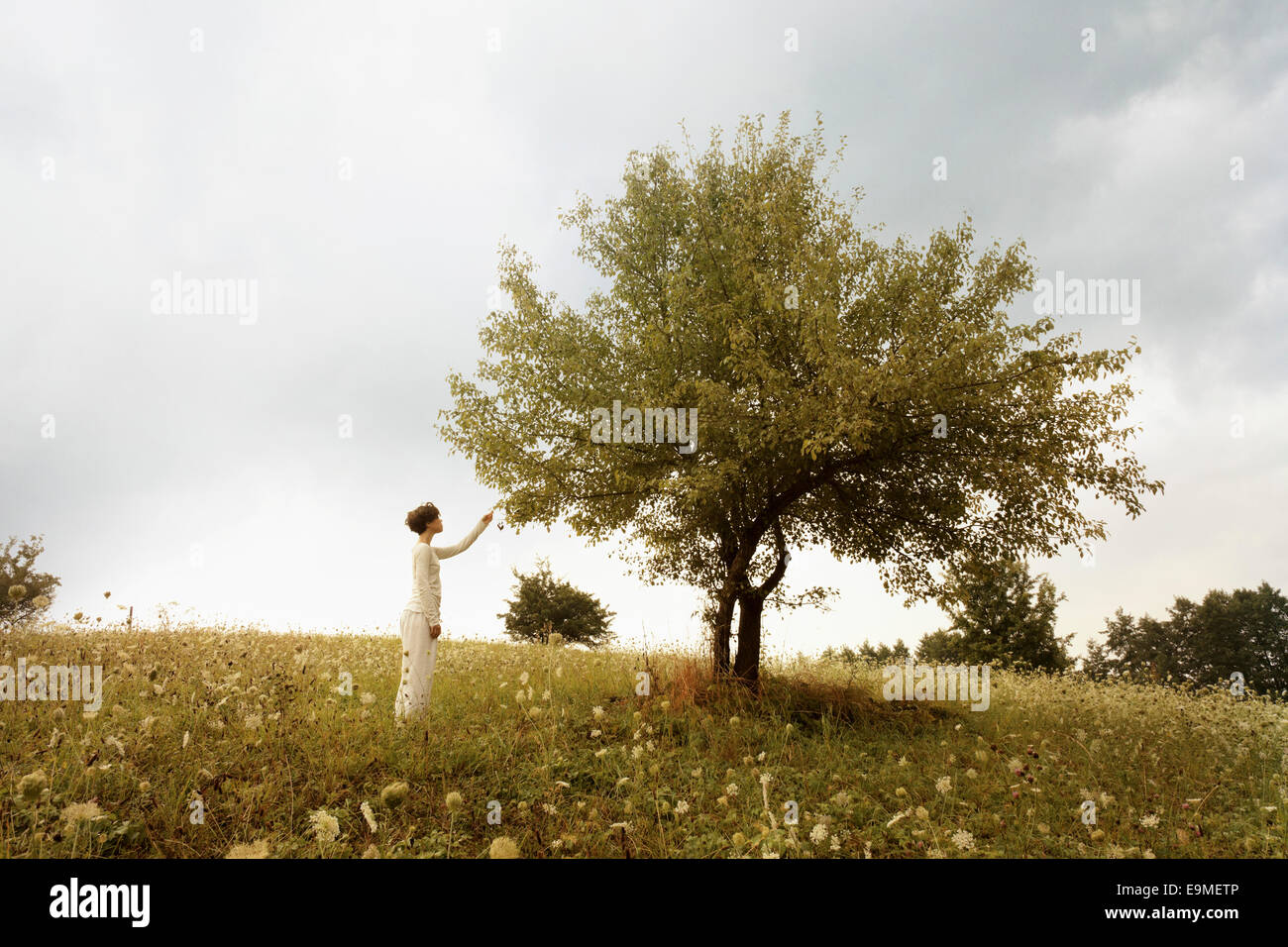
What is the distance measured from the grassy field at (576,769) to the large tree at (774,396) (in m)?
2.82

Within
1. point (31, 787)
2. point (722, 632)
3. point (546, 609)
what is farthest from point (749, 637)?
point (546, 609)

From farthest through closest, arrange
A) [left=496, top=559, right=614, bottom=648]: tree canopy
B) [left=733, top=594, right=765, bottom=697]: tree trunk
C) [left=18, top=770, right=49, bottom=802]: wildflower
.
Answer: [left=496, top=559, right=614, bottom=648]: tree canopy → [left=733, top=594, right=765, bottom=697]: tree trunk → [left=18, top=770, right=49, bottom=802]: wildflower

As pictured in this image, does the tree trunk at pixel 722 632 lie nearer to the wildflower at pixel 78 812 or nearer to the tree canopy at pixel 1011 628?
the wildflower at pixel 78 812

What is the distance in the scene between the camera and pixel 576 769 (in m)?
7.76

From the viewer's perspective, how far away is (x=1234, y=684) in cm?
1380

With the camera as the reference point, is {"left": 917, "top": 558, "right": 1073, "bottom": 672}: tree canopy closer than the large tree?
No

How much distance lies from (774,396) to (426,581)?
5.76 meters

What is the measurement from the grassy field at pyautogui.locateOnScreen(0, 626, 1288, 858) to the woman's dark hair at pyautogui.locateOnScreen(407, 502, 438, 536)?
2.17 m

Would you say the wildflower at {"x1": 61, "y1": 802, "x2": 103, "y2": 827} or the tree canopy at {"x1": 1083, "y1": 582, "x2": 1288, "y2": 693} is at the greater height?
the wildflower at {"x1": 61, "y1": 802, "x2": 103, "y2": 827}

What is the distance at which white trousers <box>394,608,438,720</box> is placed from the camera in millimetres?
8367

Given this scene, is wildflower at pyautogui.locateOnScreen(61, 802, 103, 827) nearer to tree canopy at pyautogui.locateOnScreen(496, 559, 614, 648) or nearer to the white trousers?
the white trousers

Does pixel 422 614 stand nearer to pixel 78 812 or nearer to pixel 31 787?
pixel 78 812

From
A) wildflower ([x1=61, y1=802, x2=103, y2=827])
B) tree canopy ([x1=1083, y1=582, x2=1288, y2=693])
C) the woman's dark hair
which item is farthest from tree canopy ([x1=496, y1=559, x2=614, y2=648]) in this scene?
tree canopy ([x1=1083, y1=582, x2=1288, y2=693])
